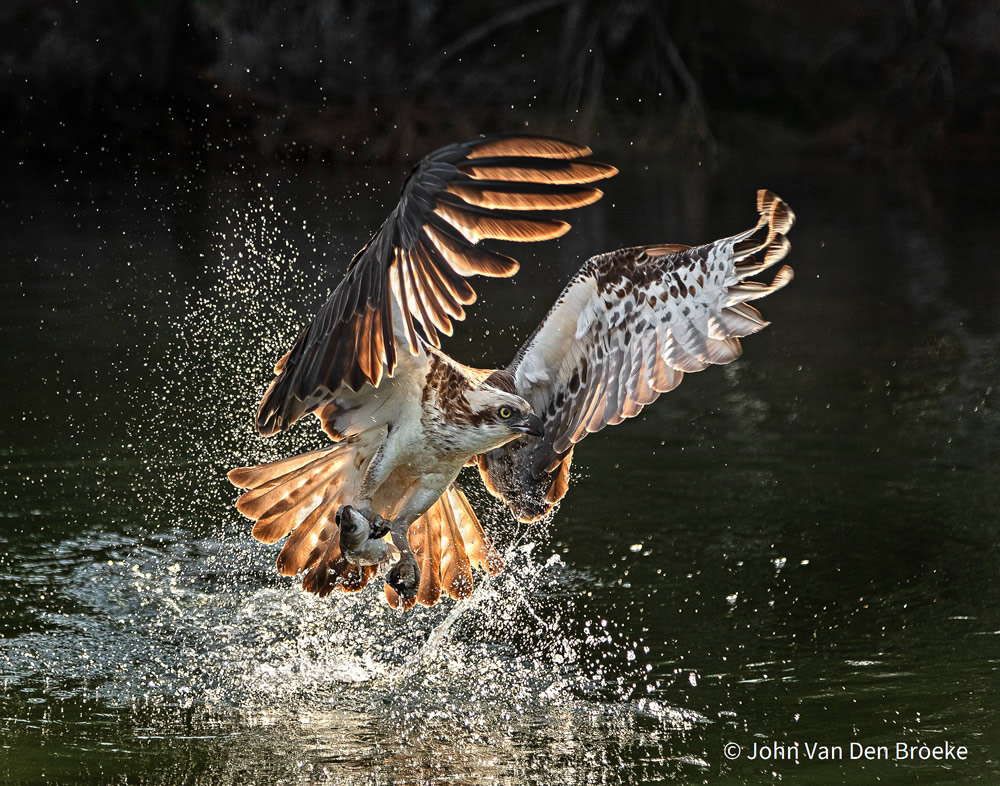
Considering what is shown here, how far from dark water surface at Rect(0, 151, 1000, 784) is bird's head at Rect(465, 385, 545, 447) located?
0.86 metres

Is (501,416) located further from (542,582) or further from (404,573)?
(542,582)

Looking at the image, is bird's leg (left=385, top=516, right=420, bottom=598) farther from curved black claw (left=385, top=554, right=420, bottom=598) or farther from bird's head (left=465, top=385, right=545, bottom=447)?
bird's head (left=465, top=385, right=545, bottom=447)

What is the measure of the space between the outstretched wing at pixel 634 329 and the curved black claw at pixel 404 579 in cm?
63

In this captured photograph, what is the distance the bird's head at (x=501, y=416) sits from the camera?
4758mm

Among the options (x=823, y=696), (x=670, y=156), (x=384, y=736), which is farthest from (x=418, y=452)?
(x=670, y=156)

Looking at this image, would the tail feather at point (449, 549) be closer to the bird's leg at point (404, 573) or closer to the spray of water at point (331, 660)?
the spray of water at point (331, 660)

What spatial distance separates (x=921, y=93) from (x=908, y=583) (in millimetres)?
15847

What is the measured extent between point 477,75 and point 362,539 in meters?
15.5

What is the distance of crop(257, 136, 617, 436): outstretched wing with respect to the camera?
3.99 metres

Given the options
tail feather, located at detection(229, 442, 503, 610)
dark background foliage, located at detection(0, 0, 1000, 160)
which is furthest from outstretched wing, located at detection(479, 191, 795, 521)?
dark background foliage, located at detection(0, 0, 1000, 160)

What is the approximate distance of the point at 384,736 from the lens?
435 centimetres

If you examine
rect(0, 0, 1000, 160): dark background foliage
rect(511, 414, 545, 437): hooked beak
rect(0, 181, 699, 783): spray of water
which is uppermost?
rect(0, 0, 1000, 160): dark background foliage

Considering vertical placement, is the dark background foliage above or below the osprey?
above

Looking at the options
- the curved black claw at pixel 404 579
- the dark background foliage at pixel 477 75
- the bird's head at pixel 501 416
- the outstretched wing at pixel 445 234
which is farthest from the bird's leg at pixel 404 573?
the dark background foliage at pixel 477 75
